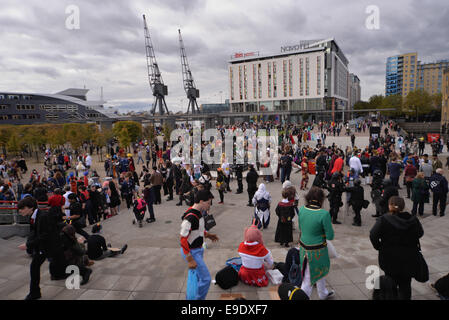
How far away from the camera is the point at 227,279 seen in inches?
163

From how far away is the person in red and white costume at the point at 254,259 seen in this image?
4098mm

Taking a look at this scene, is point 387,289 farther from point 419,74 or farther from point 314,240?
point 419,74

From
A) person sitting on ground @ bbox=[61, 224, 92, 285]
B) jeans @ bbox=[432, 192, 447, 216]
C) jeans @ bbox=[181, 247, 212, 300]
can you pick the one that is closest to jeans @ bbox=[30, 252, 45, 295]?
person sitting on ground @ bbox=[61, 224, 92, 285]

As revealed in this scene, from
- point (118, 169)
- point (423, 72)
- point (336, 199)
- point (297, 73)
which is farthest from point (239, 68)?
point (423, 72)

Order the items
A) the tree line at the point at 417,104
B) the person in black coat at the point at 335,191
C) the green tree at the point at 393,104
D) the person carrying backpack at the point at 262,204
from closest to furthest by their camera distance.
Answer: the person carrying backpack at the point at 262,204 < the person in black coat at the point at 335,191 < the tree line at the point at 417,104 < the green tree at the point at 393,104

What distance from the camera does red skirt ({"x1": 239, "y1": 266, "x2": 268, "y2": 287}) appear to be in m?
4.13

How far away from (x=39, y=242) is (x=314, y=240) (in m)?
4.25

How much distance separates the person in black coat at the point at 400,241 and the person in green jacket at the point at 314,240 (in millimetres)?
649

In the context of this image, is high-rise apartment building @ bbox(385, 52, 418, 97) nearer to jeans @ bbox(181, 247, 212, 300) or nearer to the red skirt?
the red skirt

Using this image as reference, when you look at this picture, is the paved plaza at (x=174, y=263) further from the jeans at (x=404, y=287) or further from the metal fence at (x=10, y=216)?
the jeans at (x=404, y=287)

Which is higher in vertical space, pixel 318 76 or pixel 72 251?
pixel 318 76

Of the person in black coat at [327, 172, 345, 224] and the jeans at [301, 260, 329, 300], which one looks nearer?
the jeans at [301, 260, 329, 300]

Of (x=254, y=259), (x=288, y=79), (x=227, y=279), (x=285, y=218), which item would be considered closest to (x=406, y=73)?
(x=288, y=79)

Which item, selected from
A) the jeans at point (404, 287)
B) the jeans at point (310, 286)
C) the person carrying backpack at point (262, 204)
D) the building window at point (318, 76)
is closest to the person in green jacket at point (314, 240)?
the jeans at point (310, 286)
